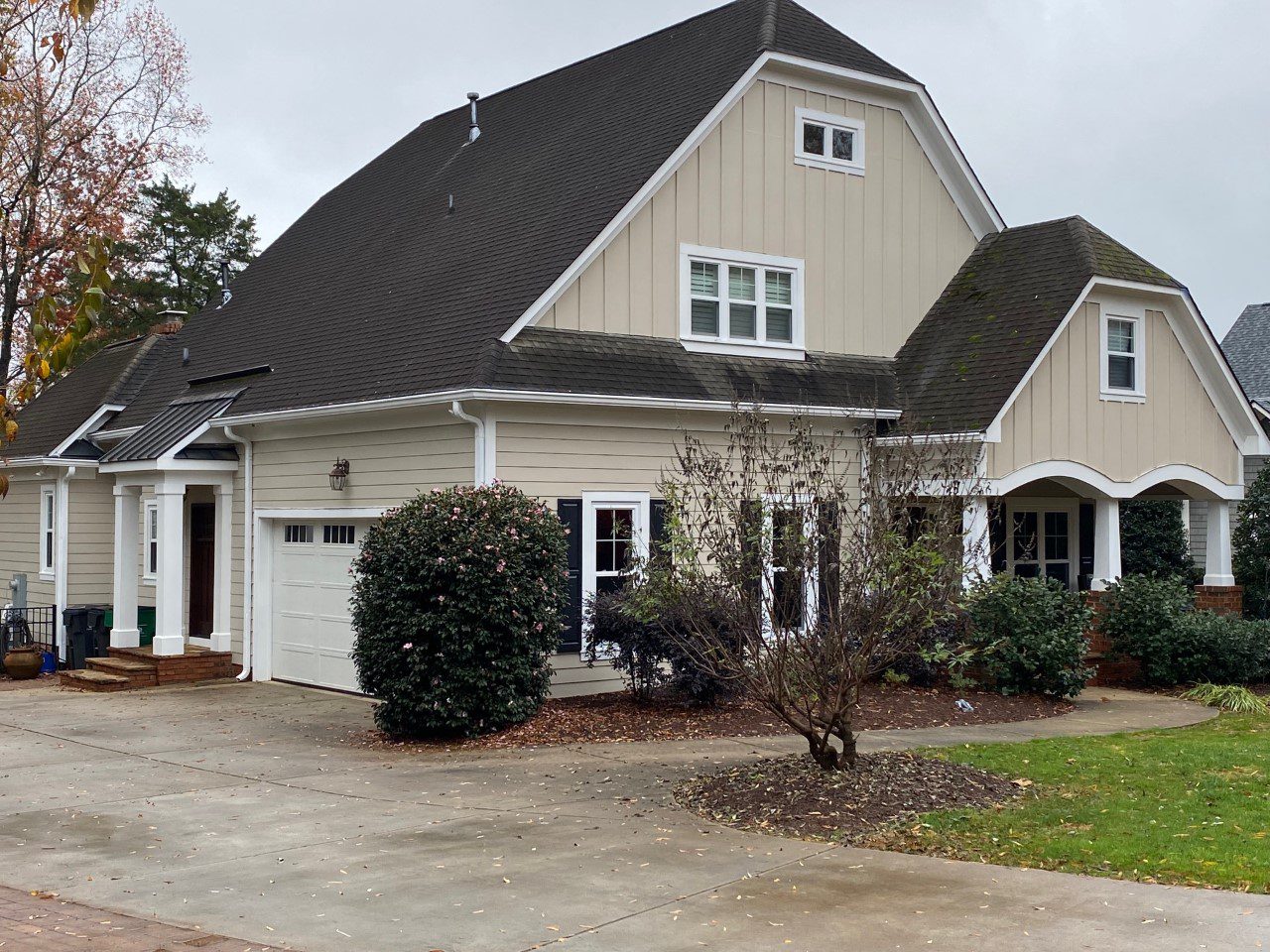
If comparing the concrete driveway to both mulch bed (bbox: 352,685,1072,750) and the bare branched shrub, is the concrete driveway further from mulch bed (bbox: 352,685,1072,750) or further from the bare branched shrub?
the bare branched shrub

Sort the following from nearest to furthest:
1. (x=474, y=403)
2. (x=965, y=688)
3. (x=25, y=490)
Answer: (x=474, y=403), (x=965, y=688), (x=25, y=490)

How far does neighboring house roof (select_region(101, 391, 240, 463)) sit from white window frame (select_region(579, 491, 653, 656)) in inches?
244

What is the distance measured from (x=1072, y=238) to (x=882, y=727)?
8678mm

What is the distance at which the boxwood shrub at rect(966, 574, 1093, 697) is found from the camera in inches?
621

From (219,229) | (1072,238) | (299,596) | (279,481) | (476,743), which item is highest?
(219,229)

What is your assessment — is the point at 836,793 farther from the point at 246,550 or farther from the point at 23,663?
the point at 23,663

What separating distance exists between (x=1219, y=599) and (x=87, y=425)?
1833 cm

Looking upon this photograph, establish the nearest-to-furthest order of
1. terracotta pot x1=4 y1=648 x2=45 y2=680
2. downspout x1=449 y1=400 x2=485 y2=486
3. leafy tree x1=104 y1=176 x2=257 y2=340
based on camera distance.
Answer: downspout x1=449 y1=400 x2=485 y2=486, terracotta pot x1=4 y1=648 x2=45 y2=680, leafy tree x1=104 y1=176 x2=257 y2=340

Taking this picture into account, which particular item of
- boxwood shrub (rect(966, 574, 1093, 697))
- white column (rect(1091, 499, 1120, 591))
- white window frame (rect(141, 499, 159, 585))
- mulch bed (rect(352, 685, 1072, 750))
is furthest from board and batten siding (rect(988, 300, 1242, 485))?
white window frame (rect(141, 499, 159, 585))

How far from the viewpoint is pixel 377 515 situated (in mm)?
16703

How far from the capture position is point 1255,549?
21.6 m

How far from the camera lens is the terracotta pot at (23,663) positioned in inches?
835

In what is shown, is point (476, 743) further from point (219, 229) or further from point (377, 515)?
point (219, 229)

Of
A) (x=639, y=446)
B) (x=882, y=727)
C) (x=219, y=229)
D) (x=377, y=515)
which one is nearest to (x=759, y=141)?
(x=639, y=446)
